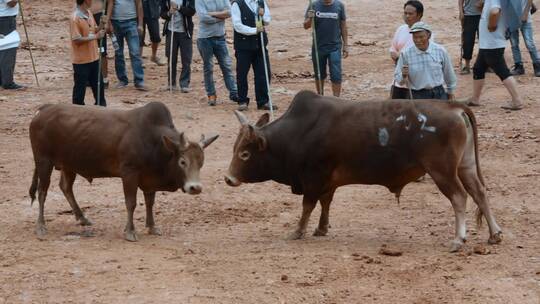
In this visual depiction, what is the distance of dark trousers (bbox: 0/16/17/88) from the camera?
1809cm

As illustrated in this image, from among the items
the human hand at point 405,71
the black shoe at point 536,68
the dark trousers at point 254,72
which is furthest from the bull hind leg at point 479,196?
the black shoe at point 536,68

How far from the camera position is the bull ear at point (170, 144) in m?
10.2

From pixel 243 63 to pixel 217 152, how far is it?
2528 millimetres

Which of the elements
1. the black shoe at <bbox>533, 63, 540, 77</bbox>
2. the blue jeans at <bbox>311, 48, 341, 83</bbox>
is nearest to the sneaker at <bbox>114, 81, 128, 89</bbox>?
the blue jeans at <bbox>311, 48, 341, 83</bbox>

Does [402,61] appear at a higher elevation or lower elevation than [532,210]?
higher

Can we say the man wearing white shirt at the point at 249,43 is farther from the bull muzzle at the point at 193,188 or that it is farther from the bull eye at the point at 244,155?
the bull muzzle at the point at 193,188

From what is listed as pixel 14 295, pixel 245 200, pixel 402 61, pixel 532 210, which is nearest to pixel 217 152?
pixel 245 200

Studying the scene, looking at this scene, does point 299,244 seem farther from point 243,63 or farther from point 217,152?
point 243,63

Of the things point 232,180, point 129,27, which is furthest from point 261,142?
point 129,27

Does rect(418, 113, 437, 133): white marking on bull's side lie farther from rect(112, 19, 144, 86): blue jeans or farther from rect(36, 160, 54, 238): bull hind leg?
rect(112, 19, 144, 86): blue jeans

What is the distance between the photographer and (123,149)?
10.4 meters

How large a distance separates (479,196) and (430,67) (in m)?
2.02

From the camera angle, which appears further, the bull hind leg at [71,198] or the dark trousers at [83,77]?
the dark trousers at [83,77]

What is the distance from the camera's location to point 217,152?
1422 centimetres
